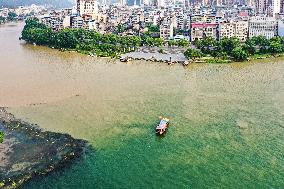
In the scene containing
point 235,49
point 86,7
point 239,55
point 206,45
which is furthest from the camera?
point 86,7

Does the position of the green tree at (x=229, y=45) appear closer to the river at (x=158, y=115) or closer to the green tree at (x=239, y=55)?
the green tree at (x=239, y=55)

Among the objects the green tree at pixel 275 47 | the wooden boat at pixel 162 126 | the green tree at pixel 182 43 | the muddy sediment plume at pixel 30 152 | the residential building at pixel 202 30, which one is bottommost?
the muddy sediment plume at pixel 30 152

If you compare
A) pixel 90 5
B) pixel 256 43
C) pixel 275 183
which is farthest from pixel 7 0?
pixel 275 183

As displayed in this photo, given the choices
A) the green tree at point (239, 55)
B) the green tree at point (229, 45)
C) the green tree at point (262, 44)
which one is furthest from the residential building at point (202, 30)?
the green tree at point (239, 55)

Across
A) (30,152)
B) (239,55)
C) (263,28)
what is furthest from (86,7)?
(30,152)

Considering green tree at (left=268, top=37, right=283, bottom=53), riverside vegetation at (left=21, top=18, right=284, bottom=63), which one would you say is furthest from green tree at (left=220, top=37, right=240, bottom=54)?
green tree at (left=268, top=37, right=283, bottom=53)

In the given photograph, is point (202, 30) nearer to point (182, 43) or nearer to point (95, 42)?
point (182, 43)

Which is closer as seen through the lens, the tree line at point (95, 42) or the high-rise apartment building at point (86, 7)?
the tree line at point (95, 42)

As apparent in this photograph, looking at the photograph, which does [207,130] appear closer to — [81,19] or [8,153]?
[8,153]
